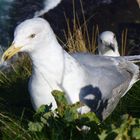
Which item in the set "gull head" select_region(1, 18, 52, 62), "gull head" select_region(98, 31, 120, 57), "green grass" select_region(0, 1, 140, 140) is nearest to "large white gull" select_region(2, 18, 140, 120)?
"gull head" select_region(1, 18, 52, 62)

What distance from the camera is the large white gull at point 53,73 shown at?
3.62 meters

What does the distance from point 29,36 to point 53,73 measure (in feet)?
1.20

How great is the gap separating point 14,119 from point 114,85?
851 millimetres

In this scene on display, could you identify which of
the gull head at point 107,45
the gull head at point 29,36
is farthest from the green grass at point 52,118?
the gull head at point 29,36

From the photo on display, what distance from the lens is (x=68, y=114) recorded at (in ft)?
9.33

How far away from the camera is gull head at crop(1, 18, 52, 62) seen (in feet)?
11.7

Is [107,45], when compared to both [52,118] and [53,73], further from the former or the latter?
[52,118]

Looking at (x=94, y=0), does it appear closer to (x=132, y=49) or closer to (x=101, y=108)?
(x=132, y=49)

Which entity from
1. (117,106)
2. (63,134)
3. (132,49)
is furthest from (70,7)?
(63,134)

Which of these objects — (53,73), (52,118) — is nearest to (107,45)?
(53,73)

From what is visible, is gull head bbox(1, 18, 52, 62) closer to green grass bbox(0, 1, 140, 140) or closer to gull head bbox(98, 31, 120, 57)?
green grass bbox(0, 1, 140, 140)

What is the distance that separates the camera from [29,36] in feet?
11.8

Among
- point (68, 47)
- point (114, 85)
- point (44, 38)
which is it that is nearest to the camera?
point (44, 38)

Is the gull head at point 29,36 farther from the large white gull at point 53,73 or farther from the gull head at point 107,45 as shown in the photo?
the gull head at point 107,45
